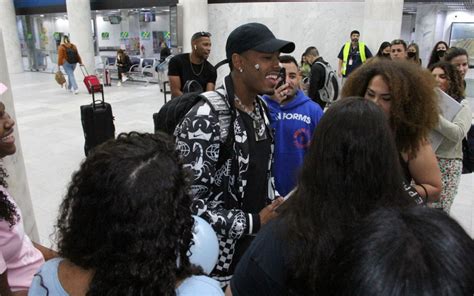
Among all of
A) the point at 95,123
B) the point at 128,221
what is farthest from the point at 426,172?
the point at 95,123

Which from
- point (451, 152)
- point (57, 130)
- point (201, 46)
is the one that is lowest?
point (57, 130)

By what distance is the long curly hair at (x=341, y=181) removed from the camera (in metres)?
1.01

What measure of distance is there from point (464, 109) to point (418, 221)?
219cm

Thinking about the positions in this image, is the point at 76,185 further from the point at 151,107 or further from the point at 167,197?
the point at 151,107

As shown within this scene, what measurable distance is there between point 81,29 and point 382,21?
963 cm

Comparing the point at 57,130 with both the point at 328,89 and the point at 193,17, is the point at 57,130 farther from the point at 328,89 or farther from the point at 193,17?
the point at 193,17

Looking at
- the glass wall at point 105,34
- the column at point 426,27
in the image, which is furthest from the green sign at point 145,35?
the column at point 426,27

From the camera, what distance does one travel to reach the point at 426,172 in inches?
73.1

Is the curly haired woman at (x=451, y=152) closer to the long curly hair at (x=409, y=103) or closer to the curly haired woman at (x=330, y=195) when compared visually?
the long curly hair at (x=409, y=103)

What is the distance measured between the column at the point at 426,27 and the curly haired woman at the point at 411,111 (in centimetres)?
1218

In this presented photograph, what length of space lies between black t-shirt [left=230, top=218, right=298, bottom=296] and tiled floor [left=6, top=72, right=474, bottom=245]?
0.47m

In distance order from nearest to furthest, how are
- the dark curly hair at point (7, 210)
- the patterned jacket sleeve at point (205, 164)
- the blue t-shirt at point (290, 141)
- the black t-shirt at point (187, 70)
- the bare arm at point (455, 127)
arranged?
the dark curly hair at point (7, 210) < the patterned jacket sleeve at point (205, 164) < the bare arm at point (455, 127) < the blue t-shirt at point (290, 141) < the black t-shirt at point (187, 70)

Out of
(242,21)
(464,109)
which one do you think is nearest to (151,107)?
(242,21)

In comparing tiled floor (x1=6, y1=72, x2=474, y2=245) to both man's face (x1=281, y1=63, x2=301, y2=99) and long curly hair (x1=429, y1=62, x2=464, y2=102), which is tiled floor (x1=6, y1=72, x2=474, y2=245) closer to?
long curly hair (x1=429, y1=62, x2=464, y2=102)
